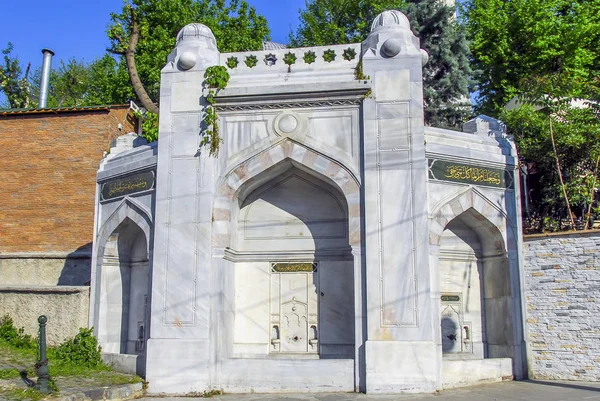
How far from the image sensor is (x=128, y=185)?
1319cm

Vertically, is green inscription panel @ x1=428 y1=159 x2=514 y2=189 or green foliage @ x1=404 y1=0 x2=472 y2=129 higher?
green foliage @ x1=404 y1=0 x2=472 y2=129

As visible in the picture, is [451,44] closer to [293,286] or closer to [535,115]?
[535,115]

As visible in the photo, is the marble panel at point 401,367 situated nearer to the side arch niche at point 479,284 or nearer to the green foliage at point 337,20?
the side arch niche at point 479,284

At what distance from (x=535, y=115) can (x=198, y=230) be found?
10.7 m

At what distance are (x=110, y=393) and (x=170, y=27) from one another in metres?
22.7

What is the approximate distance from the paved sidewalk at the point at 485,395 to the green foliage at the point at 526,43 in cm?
1454

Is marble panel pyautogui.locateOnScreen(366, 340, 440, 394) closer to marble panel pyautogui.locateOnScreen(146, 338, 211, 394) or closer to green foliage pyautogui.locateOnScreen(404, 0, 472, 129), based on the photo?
marble panel pyautogui.locateOnScreen(146, 338, 211, 394)

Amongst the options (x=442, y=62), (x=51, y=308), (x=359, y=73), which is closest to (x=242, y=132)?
(x=359, y=73)

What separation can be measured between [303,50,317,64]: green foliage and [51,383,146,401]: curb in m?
6.91

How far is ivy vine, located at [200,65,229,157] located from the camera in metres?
11.9

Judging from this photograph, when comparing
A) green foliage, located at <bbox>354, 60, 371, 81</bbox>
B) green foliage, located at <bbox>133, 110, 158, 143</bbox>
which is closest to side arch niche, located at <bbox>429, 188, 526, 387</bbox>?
green foliage, located at <bbox>354, 60, 371, 81</bbox>

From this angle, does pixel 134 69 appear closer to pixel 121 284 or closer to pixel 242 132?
pixel 121 284

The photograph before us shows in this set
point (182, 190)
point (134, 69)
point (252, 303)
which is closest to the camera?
point (182, 190)

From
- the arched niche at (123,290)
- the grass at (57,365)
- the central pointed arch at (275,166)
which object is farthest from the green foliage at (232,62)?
the grass at (57,365)
